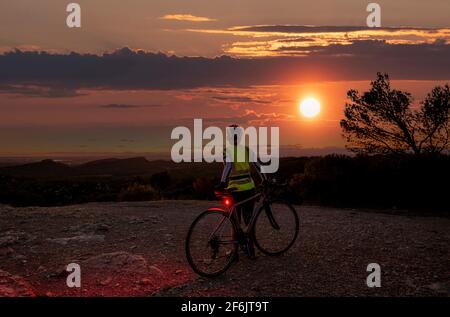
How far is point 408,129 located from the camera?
2761cm

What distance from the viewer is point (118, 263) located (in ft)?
32.8

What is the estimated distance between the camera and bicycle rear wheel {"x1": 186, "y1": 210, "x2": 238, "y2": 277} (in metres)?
9.00

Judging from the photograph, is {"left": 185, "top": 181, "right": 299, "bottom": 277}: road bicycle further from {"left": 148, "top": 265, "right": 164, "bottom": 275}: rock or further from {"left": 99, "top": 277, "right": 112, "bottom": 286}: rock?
{"left": 99, "top": 277, "right": 112, "bottom": 286}: rock

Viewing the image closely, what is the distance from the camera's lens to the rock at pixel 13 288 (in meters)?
8.30

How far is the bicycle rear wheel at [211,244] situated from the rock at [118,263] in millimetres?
1158

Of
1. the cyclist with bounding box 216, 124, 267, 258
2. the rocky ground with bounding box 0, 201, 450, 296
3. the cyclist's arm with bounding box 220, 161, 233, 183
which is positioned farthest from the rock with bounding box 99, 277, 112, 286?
the cyclist's arm with bounding box 220, 161, 233, 183

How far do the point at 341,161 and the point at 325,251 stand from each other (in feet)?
42.8

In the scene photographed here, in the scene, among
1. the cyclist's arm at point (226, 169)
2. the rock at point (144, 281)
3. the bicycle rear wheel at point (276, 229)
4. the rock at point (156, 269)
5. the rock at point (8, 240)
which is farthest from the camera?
the rock at point (8, 240)

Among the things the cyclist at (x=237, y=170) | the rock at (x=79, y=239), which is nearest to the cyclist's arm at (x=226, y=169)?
the cyclist at (x=237, y=170)

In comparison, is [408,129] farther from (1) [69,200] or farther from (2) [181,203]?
(1) [69,200]

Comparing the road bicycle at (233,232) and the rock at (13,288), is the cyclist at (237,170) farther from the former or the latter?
the rock at (13,288)

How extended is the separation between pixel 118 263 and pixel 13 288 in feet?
6.46

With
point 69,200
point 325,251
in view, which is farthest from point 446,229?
point 69,200
